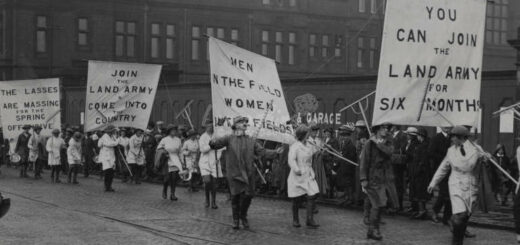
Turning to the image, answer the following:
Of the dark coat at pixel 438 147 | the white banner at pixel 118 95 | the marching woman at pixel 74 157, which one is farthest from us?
the marching woman at pixel 74 157

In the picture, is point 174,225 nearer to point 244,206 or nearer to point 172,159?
point 244,206

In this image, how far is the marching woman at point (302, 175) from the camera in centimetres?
1361

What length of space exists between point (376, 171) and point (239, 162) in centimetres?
223

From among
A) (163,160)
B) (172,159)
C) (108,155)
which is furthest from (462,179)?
(108,155)

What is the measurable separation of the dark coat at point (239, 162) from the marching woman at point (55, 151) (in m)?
12.0

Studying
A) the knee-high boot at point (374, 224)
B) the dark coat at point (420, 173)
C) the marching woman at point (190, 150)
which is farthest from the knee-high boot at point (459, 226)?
the marching woman at point (190, 150)

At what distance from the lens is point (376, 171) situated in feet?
40.9

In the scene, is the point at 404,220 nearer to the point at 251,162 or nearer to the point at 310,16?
the point at 251,162

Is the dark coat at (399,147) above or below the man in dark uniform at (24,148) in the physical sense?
above

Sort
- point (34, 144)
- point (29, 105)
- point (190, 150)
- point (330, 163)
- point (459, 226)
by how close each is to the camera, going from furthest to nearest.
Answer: point (29, 105) < point (34, 144) < point (190, 150) < point (330, 163) < point (459, 226)

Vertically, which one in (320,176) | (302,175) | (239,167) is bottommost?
(320,176)

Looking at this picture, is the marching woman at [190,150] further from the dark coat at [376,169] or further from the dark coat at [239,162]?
the dark coat at [376,169]

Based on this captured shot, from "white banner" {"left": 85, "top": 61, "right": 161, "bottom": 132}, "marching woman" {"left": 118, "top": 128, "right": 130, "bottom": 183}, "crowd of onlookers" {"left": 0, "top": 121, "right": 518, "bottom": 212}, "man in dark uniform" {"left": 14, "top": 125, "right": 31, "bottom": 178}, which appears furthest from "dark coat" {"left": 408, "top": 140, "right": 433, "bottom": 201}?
"man in dark uniform" {"left": 14, "top": 125, "right": 31, "bottom": 178}

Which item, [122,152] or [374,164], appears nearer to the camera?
[374,164]
